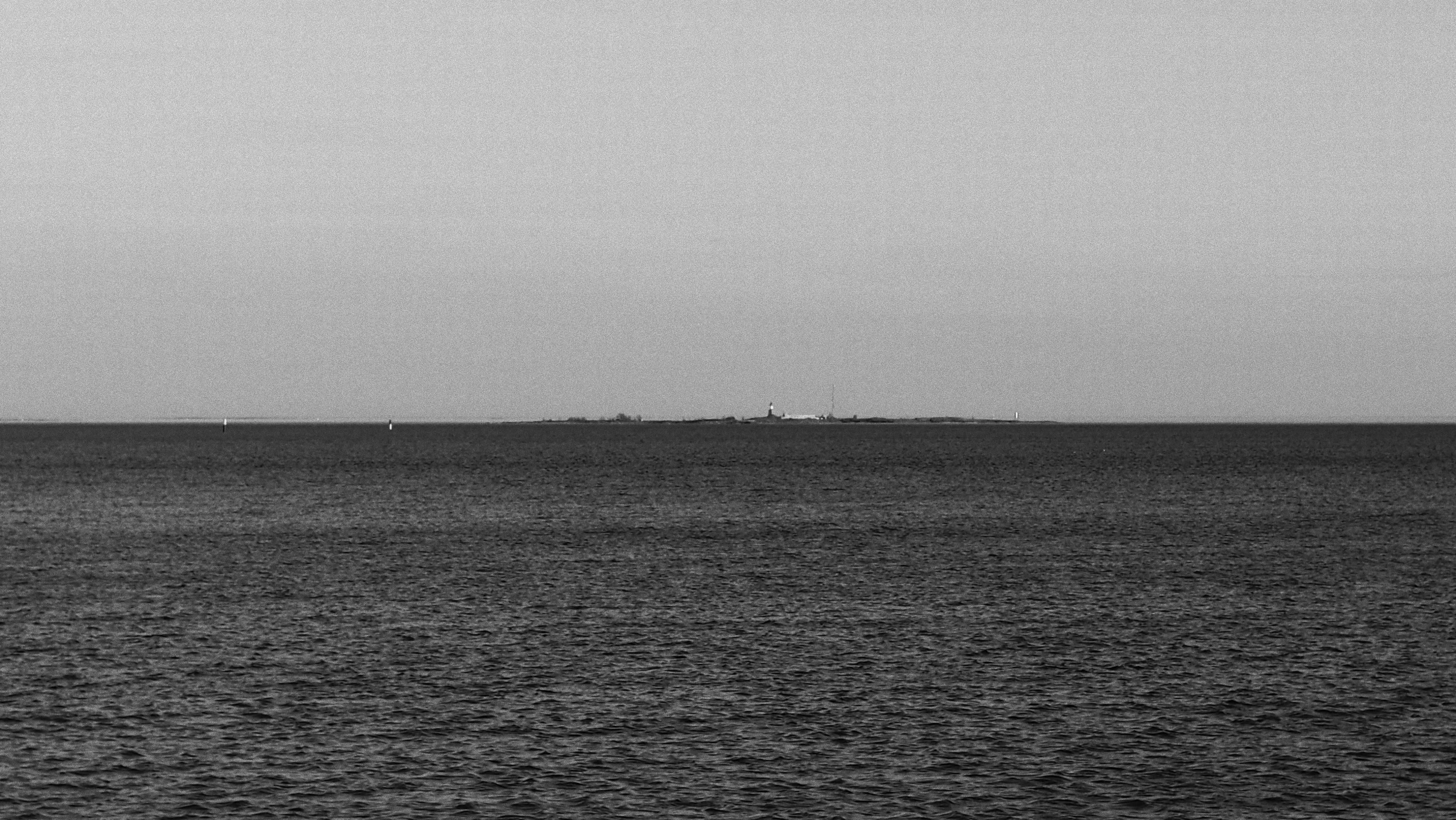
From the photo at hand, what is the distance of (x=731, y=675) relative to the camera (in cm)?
4884

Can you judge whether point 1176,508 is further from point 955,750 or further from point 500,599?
point 955,750

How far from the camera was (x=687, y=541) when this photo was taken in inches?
3878

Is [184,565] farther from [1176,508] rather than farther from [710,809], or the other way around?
[1176,508]

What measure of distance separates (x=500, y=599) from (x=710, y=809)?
35.1 meters

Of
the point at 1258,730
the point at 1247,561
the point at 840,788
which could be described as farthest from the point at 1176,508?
the point at 840,788

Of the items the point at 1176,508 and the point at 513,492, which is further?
the point at 513,492

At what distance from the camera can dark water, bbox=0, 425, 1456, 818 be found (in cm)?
3531

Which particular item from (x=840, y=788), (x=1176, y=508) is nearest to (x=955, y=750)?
(x=840, y=788)

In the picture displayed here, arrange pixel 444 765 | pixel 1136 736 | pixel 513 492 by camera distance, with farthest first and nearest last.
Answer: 1. pixel 513 492
2. pixel 1136 736
3. pixel 444 765

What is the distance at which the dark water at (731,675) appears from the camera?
116ft

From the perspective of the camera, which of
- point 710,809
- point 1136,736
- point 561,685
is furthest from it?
point 561,685

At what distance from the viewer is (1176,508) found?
129625 millimetres

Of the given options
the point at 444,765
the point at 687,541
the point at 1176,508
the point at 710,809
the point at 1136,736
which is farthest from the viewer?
the point at 1176,508

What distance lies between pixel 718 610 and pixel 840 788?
28.7m
